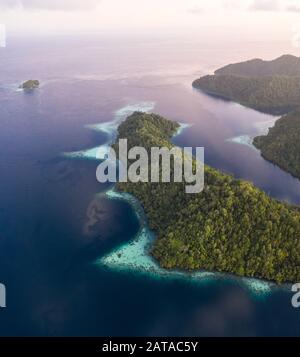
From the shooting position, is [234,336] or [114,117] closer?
[234,336]

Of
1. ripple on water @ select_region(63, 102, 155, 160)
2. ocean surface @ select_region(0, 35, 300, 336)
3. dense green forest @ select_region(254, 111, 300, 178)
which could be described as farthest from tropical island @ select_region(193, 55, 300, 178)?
ripple on water @ select_region(63, 102, 155, 160)

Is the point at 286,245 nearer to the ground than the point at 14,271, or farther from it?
farther from it

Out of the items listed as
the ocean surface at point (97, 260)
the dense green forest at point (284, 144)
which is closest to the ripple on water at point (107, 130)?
the ocean surface at point (97, 260)

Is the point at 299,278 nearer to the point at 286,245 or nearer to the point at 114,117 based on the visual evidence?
the point at 286,245

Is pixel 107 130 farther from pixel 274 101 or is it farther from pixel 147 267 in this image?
pixel 274 101

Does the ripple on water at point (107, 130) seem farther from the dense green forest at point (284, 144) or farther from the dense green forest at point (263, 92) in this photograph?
the dense green forest at point (284, 144)

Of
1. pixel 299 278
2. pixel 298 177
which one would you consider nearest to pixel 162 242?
pixel 299 278

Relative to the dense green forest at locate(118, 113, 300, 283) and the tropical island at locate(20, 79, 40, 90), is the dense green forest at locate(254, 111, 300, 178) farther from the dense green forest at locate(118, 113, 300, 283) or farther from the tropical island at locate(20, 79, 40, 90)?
the tropical island at locate(20, 79, 40, 90)
